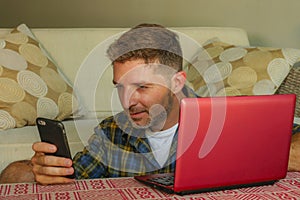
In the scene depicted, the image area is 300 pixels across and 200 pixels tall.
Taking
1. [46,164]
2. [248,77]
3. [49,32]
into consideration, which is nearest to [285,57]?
[248,77]

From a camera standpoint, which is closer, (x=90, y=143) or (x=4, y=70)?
(x=90, y=143)

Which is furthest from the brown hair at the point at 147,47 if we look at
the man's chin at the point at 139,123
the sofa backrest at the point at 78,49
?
the sofa backrest at the point at 78,49

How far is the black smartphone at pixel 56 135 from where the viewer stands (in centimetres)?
115

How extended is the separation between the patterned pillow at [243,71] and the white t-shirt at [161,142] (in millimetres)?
1028

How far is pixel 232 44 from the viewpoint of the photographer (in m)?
2.80

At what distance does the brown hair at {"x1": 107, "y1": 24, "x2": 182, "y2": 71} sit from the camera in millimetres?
1329

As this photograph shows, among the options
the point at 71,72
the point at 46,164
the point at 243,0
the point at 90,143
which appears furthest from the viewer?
the point at 243,0

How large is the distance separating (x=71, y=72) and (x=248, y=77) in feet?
2.67

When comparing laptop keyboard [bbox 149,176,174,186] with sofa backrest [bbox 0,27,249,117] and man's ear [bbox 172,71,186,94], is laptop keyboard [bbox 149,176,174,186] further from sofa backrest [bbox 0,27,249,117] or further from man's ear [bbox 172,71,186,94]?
sofa backrest [bbox 0,27,249,117]

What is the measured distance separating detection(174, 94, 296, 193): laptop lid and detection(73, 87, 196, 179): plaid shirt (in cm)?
23

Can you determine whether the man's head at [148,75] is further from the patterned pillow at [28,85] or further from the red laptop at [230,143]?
the patterned pillow at [28,85]

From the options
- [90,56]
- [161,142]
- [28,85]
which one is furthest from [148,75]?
[90,56]

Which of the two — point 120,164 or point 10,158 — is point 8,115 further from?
point 120,164

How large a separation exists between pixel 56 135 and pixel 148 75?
0.85 ft
